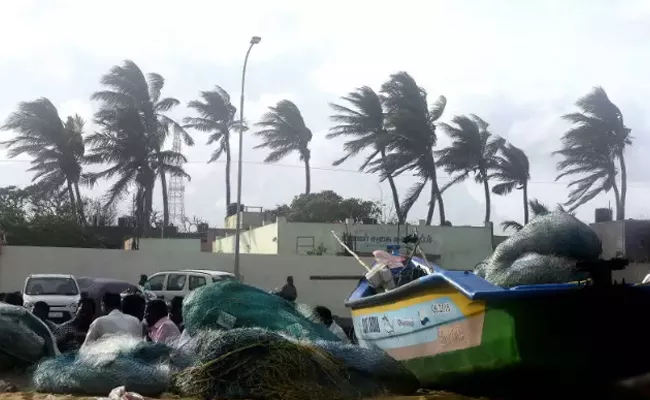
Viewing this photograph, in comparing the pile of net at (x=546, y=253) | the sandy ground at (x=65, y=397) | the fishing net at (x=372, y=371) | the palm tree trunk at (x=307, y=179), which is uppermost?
the palm tree trunk at (x=307, y=179)

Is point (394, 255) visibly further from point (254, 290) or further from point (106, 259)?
point (106, 259)

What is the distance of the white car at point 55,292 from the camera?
1781 cm

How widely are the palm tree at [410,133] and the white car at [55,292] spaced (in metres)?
20.3

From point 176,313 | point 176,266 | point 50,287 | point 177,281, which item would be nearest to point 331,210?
point 176,266

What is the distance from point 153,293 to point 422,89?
852 inches

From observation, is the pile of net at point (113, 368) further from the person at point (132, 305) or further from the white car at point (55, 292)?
the white car at point (55, 292)

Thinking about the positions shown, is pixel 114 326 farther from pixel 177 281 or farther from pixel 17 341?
pixel 177 281

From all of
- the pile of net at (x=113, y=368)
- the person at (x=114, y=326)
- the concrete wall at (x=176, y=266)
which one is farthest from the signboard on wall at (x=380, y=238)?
the pile of net at (x=113, y=368)

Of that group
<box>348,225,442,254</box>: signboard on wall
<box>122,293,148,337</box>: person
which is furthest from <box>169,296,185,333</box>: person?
<box>348,225,442,254</box>: signboard on wall

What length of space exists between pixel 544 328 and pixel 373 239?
23.1 m

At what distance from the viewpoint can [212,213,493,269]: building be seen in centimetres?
3034

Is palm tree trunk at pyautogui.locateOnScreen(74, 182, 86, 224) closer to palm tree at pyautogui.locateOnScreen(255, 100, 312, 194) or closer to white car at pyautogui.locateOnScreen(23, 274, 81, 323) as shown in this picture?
palm tree at pyautogui.locateOnScreen(255, 100, 312, 194)

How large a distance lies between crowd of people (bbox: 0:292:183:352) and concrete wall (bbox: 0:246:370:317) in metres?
14.6

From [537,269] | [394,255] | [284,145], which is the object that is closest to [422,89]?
[284,145]
